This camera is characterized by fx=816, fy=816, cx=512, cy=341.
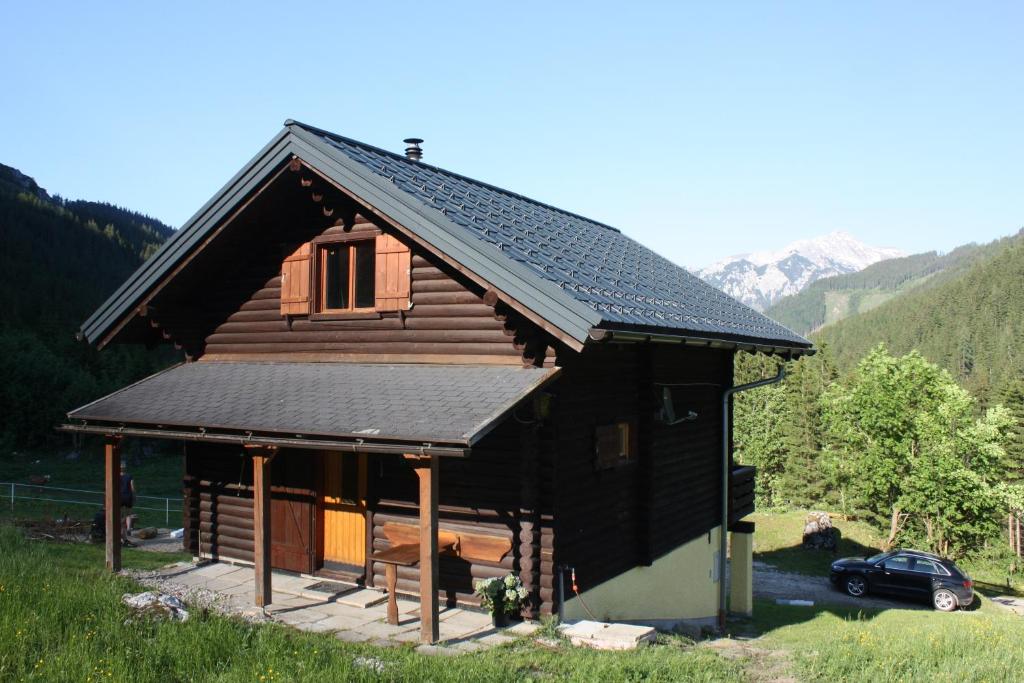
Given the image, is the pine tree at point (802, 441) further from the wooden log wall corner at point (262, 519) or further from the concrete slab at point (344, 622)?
the wooden log wall corner at point (262, 519)

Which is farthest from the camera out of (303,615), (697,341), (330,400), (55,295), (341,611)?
(55,295)

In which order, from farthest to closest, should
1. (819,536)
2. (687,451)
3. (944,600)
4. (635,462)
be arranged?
1. (819,536)
2. (944,600)
3. (687,451)
4. (635,462)

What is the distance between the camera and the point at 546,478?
991 centimetres

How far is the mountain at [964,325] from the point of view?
12744 centimetres

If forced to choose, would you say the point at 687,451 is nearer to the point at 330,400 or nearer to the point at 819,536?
the point at 330,400

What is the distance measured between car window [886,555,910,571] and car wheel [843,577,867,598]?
0.94 metres

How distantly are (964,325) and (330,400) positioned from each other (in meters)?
152

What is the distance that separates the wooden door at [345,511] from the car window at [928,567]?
724 inches

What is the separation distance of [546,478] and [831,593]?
1868 cm

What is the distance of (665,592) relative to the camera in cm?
1305

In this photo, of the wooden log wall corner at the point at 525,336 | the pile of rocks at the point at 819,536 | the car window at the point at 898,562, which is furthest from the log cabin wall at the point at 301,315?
the pile of rocks at the point at 819,536

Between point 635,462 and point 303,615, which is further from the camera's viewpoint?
point 635,462

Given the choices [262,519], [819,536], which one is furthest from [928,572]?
[262,519]

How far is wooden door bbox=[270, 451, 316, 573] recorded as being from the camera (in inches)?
471
